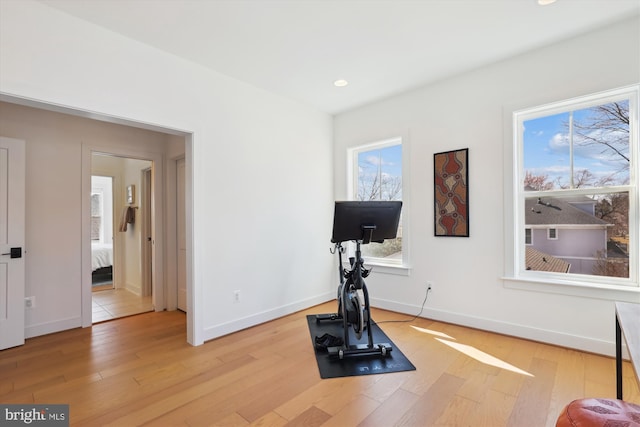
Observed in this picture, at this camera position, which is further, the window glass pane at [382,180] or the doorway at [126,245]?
the doorway at [126,245]

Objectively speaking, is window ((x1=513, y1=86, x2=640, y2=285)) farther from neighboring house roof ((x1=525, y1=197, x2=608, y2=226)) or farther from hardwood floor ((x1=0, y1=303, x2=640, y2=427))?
hardwood floor ((x1=0, y1=303, x2=640, y2=427))

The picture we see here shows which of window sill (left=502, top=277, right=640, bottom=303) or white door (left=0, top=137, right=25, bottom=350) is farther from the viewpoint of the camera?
white door (left=0, top=137, right=25, bottom=350)

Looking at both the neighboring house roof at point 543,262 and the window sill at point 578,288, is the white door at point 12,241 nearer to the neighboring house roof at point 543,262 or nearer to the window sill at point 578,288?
the window sill at point 578,288

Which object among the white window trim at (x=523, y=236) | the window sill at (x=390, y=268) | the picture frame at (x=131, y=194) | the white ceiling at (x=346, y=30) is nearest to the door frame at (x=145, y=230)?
the picture frame at (x=131, y=194)

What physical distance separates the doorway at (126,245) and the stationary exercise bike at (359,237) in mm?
2997

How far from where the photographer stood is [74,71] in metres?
2.35

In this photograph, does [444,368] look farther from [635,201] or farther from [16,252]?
[16,252]

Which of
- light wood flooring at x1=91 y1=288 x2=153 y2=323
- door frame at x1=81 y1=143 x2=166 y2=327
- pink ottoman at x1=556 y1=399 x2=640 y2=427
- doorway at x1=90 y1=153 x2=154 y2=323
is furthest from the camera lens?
doorway at x1=90 y1=153 x2=154 y2=323

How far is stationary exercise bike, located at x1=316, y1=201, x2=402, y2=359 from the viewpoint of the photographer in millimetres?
2613

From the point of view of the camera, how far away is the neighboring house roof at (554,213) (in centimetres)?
283

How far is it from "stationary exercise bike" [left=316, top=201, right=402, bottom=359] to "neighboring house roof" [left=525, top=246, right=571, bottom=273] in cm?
143

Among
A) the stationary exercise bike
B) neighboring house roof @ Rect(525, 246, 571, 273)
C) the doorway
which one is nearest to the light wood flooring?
the doorway

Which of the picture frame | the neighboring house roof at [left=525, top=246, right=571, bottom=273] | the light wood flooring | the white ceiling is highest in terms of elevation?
the white ceiling

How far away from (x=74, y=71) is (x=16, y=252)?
6.29 ft
